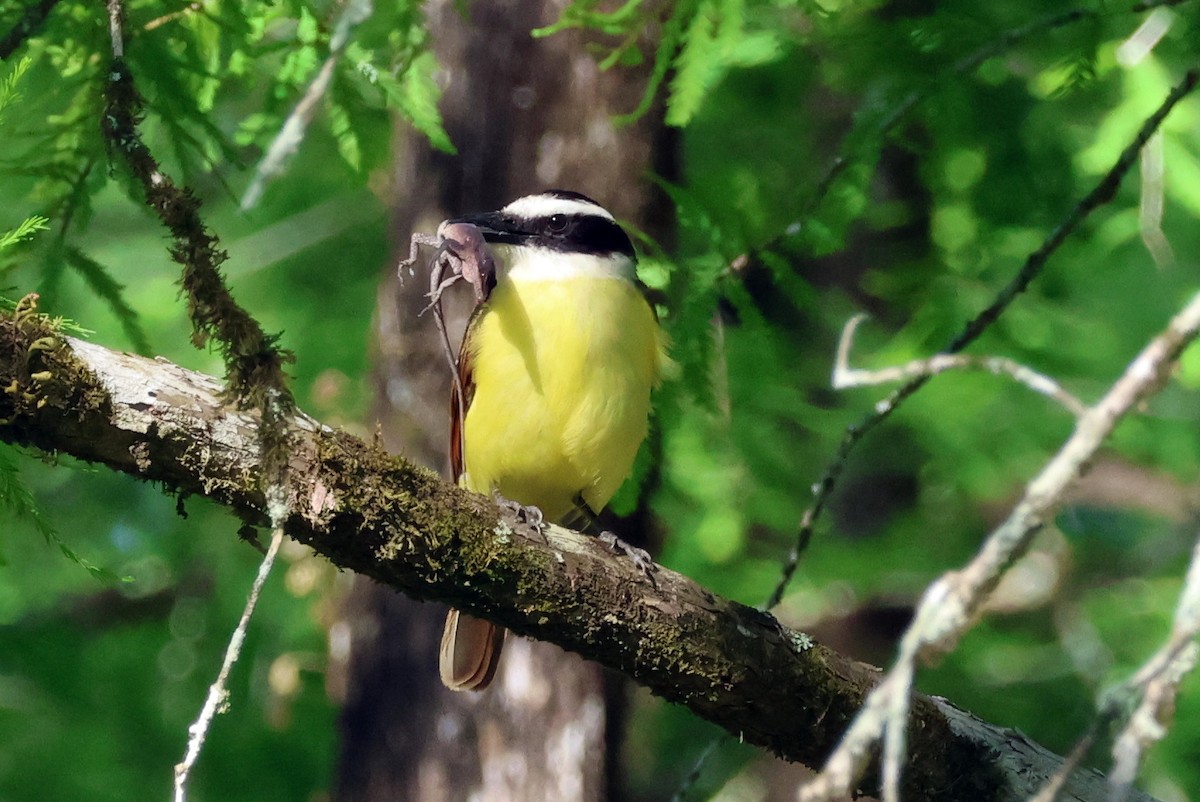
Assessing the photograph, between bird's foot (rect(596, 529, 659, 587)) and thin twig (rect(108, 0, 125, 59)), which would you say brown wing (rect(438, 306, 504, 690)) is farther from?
thin twig (rect(108, 0, 125, 59))

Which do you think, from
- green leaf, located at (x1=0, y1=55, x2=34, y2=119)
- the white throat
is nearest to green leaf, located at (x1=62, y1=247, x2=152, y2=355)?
green leaf, located at (x1=0, y1=55, x2=34, y2=119)

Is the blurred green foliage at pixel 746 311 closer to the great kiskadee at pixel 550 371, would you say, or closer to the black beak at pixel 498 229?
the great kiskadee at pixel 550 371

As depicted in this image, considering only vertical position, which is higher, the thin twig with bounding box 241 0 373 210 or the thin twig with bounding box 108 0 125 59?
the thin twig with bounding box 241 0 373 210

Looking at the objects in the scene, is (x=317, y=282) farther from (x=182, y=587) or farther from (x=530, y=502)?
(x=530, y=502)

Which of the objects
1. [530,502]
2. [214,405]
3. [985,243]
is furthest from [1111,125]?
[214,405]

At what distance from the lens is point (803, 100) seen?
8.65 meters

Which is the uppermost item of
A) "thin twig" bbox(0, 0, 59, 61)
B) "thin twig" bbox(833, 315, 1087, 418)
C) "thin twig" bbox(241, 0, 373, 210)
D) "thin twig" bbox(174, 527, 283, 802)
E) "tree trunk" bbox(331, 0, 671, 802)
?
"thin twig" bbox(833, 315, 1087, 418)

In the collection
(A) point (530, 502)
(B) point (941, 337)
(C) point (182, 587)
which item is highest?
(B) point (941, 337)

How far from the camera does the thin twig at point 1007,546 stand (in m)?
1.75

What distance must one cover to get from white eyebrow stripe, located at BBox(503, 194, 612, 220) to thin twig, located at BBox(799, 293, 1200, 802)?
3.39 m

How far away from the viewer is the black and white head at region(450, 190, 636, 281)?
4887 millimetres

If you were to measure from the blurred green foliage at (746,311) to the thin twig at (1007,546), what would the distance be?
7.79ft

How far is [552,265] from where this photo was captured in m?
4.89

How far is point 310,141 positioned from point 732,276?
427 centimetres
